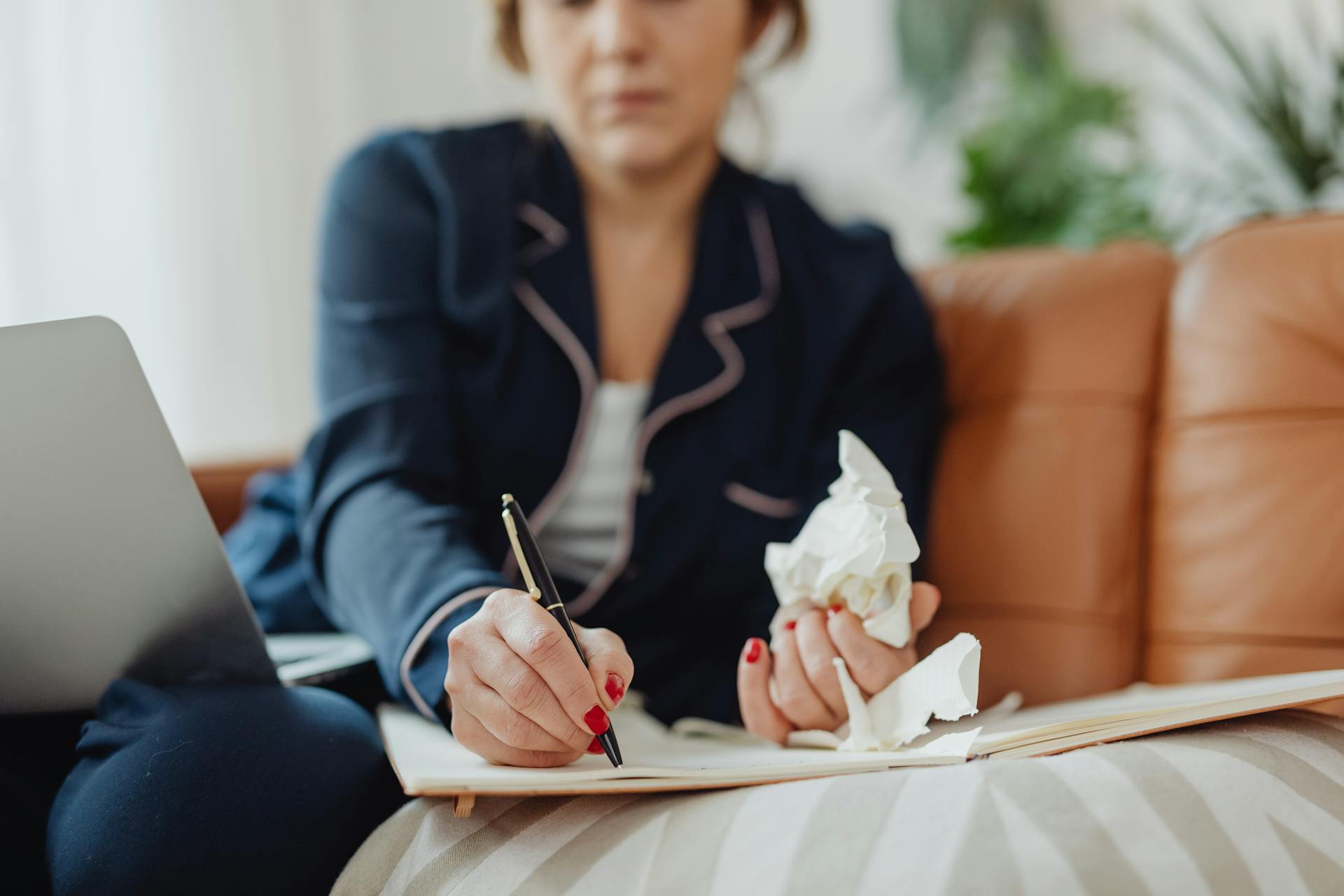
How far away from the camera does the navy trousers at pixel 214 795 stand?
54 centimetres

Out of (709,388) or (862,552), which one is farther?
(709,388)

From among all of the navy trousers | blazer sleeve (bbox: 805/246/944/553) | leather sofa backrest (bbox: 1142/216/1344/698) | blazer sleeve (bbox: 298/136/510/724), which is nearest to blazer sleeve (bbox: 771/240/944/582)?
blazer sleeve (bbox: 805/246/944/553)

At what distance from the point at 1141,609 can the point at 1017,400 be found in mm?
204

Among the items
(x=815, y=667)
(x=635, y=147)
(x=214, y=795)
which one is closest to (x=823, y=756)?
(x=815, y=667)

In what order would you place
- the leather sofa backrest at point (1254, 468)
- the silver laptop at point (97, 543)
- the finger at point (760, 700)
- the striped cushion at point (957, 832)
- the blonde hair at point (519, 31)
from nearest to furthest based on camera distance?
the striped cushion at point (957, 832)
the silver laptop at point (97, 543)
the finger at point (760, 700)
the leather sofa backrest at point (1254, 468)
the blonde hair at point (519, 31)

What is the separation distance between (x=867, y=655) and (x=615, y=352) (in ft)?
1.38

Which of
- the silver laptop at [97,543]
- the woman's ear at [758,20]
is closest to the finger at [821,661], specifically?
the silver laptop at [97,543]

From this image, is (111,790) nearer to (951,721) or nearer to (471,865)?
(471,865)

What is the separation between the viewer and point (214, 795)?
0.55 metres

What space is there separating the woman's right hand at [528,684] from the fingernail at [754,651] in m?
0.11

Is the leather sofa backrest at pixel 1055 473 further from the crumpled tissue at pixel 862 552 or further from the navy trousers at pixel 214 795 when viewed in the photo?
the navy trousers at pixel 214 795

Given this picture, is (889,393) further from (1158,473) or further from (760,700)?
(760,700)

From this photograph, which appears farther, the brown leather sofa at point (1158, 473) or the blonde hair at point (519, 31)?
the blonde hair at point (519, 31)

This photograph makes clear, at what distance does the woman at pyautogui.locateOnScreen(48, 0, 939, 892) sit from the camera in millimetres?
818
